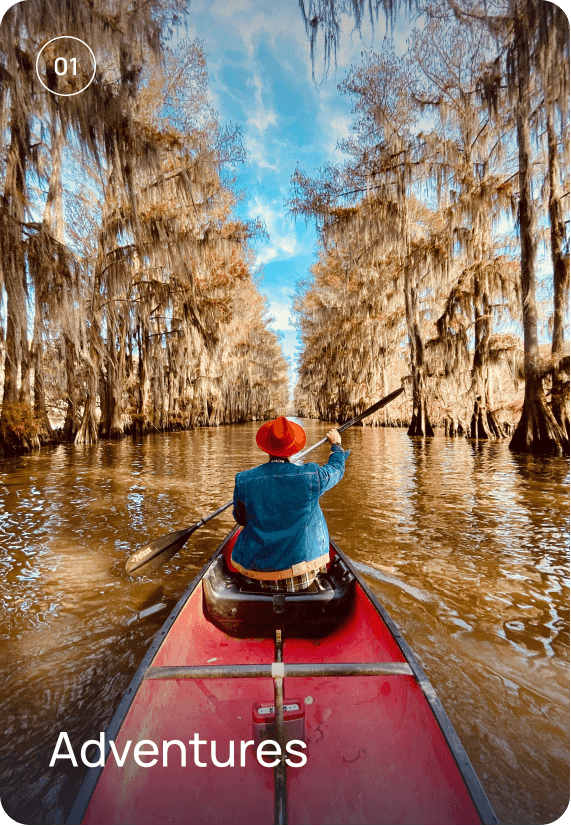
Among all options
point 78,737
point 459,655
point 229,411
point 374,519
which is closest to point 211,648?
point 78,737

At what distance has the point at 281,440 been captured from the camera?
2.54 meters

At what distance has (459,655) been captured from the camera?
2727 millimetres

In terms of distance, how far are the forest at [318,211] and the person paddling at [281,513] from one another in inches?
95.2

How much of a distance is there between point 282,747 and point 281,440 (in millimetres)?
1506

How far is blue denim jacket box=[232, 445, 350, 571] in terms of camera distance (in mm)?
2473

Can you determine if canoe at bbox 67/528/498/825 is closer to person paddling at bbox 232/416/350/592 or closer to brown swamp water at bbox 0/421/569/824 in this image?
person paddling at bbox 232/416/350/592

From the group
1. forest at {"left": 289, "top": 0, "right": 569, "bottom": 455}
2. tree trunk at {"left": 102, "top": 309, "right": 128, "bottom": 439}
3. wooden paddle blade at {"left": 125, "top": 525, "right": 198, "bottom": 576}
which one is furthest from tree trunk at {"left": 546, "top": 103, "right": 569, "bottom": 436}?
tree trunk at {"left": 102, "top": 309, "right": 128, "bottom": 439}

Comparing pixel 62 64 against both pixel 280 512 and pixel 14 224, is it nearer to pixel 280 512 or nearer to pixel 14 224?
pixel 280 512

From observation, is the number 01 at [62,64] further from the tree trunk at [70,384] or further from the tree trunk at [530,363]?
the tree trunk at [530,363]

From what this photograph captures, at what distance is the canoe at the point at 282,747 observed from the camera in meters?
1.44

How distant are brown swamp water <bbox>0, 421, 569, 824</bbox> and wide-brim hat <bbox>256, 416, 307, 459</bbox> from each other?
169 cm

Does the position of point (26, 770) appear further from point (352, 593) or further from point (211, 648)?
point (352, 593)

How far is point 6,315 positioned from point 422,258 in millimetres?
13910

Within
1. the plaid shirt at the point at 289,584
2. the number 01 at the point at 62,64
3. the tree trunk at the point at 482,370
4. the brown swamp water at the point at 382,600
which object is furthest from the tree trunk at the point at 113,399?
the plaid shirt at the point at 289,584
